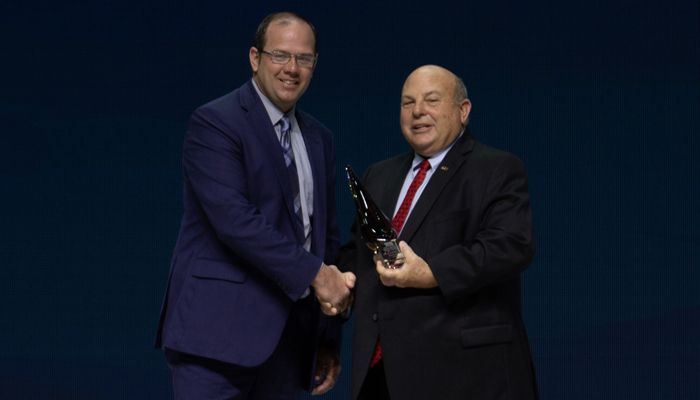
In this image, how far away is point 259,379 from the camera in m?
2.88

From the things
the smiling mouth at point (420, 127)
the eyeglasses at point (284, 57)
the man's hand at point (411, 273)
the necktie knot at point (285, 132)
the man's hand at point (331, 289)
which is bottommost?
the man's hand at point (331, 289)

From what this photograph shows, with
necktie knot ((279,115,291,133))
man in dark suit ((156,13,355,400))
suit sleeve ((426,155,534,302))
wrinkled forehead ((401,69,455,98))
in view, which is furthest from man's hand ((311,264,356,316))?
wrinkled forehead ((401,69,455,98))

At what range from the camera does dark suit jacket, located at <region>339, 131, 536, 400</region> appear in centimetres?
254

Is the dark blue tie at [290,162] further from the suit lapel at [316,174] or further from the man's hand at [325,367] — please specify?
the man's hand at [325,367]

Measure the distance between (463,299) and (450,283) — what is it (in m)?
0.10

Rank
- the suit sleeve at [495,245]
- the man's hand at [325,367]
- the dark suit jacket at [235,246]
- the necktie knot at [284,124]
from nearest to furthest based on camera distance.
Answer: the suit sleeve at [495,245]
the dark suit jacket at [235,246]
the necktie knot at [284,124]
the man's hand at [325,367]

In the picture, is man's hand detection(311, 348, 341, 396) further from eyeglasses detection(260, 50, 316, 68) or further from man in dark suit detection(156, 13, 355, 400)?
eyeglasses detection(260, 50, 316, 68)

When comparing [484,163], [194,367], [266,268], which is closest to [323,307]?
[266,268]

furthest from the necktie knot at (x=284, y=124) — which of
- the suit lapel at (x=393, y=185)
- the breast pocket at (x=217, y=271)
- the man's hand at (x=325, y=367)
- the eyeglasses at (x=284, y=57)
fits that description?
the man's hand at (x=325, y=367)

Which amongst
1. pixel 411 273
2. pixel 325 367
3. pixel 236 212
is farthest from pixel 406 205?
pixel 325 367

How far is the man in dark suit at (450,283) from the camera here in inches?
99.9

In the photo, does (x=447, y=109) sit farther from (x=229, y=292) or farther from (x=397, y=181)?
(x=229, y=292)

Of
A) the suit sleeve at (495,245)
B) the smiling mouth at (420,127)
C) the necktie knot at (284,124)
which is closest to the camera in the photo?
the suit sleeve at (495,245)

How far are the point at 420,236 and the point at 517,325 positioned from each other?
0.37 m
